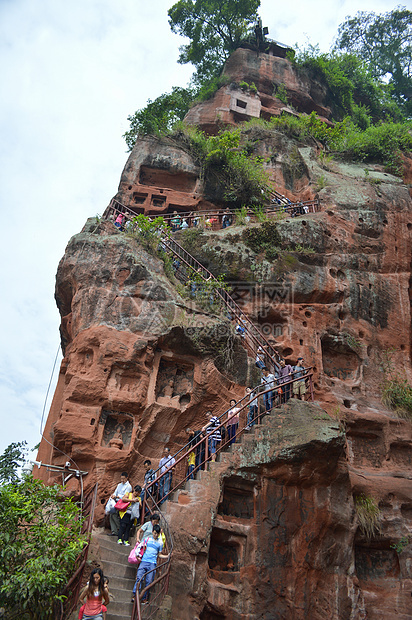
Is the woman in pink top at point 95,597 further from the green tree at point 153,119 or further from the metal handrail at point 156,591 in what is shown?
the green tree at point 153,119

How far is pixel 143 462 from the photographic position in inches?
502

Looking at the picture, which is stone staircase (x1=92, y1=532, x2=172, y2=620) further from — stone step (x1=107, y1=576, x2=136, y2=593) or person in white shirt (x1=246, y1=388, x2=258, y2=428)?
person in white shirt (x1=246, y1=388, x2=258, y2=428)

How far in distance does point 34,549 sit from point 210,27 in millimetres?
32374

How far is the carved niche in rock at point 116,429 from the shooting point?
1245 cm

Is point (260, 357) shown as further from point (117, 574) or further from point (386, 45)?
point (386, 45)

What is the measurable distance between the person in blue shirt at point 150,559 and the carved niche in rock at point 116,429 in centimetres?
379

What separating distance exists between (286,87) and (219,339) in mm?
22699

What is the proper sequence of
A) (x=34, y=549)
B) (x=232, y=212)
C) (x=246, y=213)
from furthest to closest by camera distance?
(x=232, y=212) < (x=246, y=213) < (x=34, y=549)

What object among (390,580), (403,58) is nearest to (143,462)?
(390,580)

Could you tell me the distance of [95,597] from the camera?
7.49 m

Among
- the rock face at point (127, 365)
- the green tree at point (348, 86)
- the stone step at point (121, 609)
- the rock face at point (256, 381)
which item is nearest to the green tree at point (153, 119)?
the rock face at point (256, 381)

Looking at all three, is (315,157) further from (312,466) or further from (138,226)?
(312,466)

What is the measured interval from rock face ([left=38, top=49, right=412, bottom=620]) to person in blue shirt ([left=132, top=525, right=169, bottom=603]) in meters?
0.90

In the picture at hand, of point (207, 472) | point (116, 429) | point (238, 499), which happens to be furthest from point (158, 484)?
point (116, 429)
